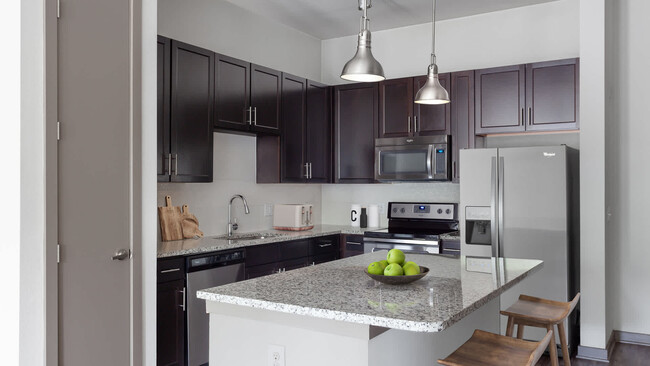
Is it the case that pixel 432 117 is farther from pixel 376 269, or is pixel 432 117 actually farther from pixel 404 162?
pixel 376 269

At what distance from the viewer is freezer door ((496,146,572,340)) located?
3922 mm

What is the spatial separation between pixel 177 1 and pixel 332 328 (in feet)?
10.5

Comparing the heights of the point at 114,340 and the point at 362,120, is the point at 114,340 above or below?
below

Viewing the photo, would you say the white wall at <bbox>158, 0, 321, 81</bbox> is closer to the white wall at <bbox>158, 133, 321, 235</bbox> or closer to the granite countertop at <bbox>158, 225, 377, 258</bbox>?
the white wall at <bbox>158, 133, 321, 235</bbox>

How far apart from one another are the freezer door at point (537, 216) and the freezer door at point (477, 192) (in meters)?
0.09

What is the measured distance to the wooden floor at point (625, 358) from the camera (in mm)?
3900

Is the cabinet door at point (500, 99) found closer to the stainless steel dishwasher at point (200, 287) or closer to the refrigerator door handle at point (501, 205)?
the refrigerator door handle at point (501, 205)

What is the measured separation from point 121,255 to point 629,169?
153 inches

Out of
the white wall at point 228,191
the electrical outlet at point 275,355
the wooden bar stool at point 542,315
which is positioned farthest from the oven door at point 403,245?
the electrical outlet at point 275,355

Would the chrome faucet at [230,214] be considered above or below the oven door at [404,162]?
below

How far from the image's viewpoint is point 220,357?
2141 mm
